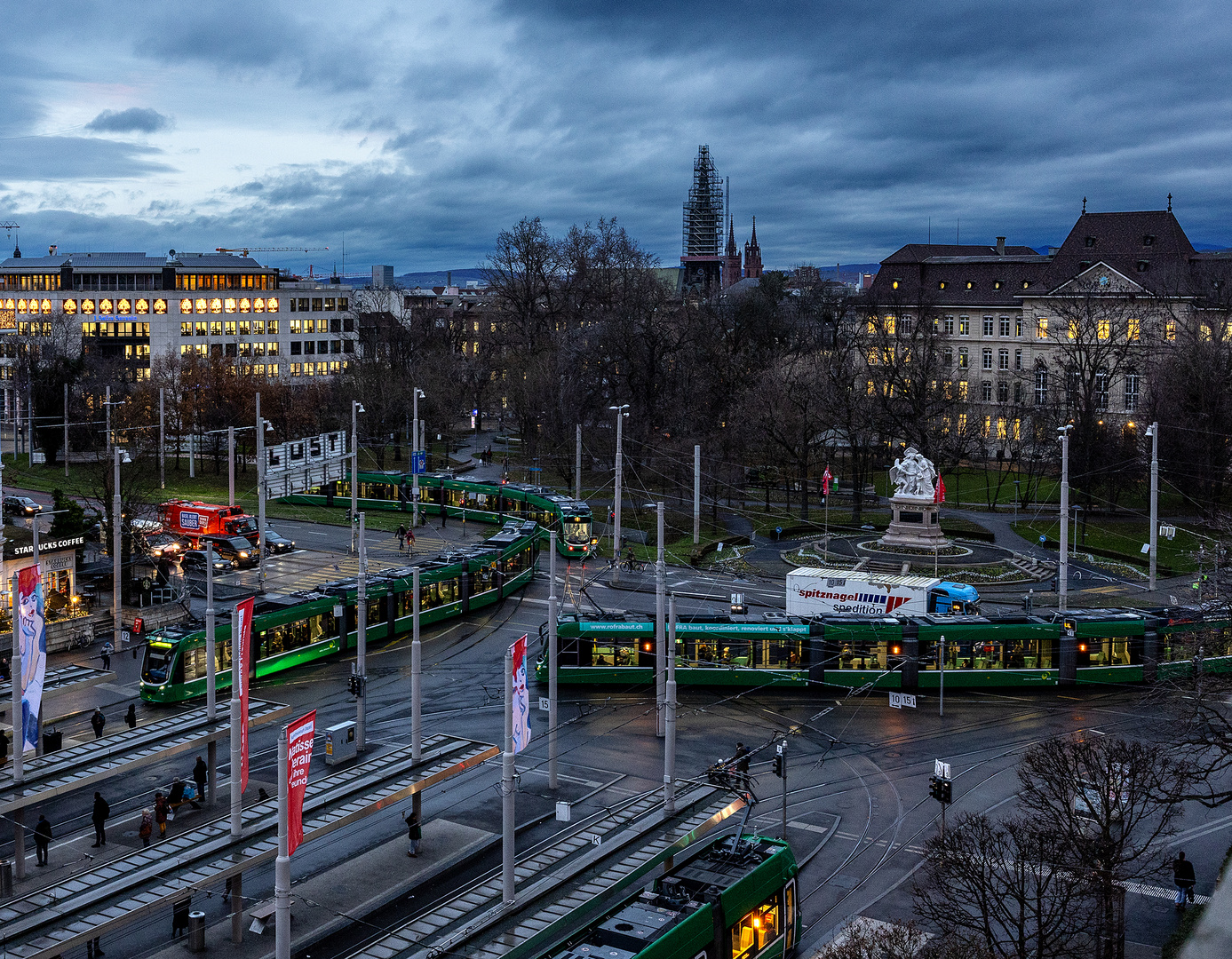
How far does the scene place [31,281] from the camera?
147m

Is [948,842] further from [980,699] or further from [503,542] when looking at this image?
[503,542]

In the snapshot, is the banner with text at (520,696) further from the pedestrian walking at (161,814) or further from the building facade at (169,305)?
the building facade at (169,305)

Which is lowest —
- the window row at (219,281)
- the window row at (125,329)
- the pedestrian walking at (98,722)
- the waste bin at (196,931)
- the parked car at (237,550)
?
the waste bin at (196,931)

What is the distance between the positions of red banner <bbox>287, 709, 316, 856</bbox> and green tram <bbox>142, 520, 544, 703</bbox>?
62.7ft

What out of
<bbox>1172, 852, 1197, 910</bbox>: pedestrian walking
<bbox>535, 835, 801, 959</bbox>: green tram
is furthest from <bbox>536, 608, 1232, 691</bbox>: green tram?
<bbox>535, 835, 801, 959</bbox>: green tram

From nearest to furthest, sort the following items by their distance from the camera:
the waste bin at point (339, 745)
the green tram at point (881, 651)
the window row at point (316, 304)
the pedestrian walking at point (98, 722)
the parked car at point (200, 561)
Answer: the waste bin at point (339, 745)
the pedestrian walking at point (98, 722)
the green tram at point (881, 651)
the parked car at point (200, 561)
the window row at point (316, 304)

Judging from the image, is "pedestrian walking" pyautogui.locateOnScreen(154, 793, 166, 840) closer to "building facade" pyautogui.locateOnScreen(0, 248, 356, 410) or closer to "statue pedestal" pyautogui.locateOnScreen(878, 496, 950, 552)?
"statue pedestal" pyautogui.locateOnScreen(878, 496, 950, 552)

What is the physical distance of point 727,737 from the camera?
38.1 meters

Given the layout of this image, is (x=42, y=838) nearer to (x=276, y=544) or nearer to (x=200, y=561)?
(x=200, y=561)

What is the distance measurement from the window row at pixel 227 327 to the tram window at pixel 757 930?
12720cm

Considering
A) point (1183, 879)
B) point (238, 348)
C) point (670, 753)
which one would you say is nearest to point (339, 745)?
point (670, 753)

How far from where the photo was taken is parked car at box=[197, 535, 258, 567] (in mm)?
64062

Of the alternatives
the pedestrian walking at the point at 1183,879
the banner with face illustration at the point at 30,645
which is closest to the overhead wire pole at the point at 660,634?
the pedestrian walking at the point at 1183,879

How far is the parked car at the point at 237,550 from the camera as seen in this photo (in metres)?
64.1
